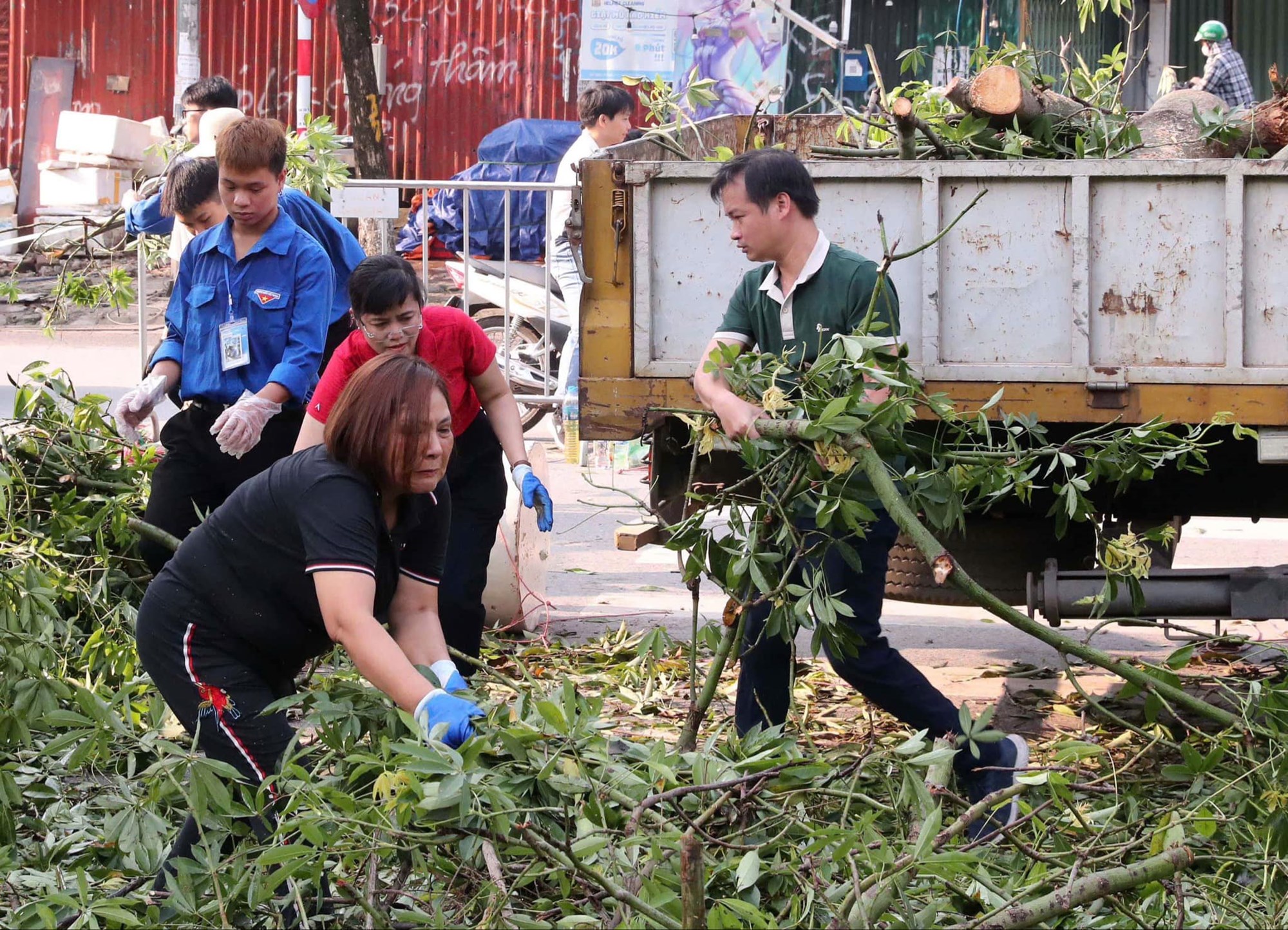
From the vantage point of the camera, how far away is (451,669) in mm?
3025

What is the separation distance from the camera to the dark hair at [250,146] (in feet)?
13.5

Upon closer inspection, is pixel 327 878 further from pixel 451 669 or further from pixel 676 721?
pixel 676 721

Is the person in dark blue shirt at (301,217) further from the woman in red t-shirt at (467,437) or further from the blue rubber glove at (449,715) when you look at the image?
the blue rubber glove at (449,715)

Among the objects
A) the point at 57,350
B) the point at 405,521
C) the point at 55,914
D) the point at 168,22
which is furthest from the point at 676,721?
the point at 168,22

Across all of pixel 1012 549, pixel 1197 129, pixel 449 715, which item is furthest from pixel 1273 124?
pixel 449 715

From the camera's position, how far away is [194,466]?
4.31 meters

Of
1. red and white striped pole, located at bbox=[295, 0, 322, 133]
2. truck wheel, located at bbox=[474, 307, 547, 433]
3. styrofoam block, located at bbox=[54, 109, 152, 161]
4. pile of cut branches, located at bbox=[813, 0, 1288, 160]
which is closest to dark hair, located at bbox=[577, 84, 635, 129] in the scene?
truck wheel, located at bbox=[474, 307, 547, 433]

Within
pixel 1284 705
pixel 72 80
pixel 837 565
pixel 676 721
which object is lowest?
pixel 676 721

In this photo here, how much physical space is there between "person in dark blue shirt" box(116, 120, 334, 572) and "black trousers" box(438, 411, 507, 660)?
0.52 meters

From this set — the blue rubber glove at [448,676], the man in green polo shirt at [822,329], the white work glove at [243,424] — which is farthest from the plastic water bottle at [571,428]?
the blue rubber glove at [448,676]

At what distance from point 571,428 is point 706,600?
129cm

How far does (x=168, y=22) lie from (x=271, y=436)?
1363 cm

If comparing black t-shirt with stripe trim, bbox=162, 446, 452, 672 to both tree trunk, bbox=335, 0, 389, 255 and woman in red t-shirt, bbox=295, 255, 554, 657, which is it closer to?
woman in red t-shirt, bbox=295, 255, 554, 657

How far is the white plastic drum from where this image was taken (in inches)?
229
